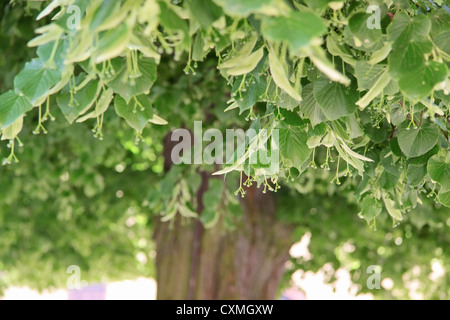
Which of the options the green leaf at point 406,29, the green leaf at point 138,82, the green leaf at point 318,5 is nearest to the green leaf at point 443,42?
the green leaf at point 406,29

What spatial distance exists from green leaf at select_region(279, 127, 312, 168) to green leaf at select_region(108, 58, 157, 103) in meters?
0.42

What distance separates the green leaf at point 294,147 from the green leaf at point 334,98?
15 centimetres

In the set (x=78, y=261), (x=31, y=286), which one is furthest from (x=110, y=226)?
(x=31, y=286)

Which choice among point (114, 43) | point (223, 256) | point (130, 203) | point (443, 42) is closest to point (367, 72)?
point (443, 42)

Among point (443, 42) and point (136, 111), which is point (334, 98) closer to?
point (443, 42)

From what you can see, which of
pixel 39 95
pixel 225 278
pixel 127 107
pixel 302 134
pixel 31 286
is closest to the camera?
pixel 39 95

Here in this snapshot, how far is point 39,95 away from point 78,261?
524 centimetres

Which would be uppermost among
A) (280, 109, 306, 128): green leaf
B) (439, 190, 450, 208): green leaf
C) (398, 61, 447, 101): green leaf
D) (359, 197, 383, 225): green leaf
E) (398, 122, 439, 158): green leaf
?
(398, 61, 447, 101): green leaf

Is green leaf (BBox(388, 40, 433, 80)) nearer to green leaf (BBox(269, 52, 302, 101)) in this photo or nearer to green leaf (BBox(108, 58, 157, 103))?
green leaf (BBox(269, 52, 302, 101))

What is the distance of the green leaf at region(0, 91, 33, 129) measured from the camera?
4.27 ft

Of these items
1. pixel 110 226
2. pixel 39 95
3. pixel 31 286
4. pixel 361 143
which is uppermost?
pixel 39 95

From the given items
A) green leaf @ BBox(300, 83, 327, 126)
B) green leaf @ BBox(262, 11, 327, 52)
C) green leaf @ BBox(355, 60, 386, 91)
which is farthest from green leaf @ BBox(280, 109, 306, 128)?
green leaf @ BBox(262, 11, 327, 52)
